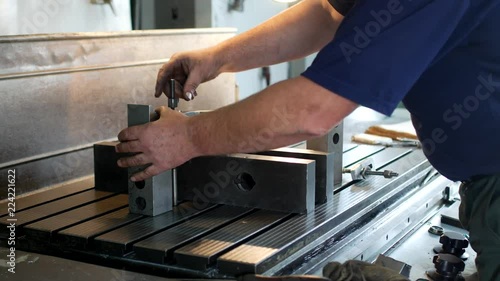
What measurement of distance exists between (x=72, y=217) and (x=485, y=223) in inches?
28.2

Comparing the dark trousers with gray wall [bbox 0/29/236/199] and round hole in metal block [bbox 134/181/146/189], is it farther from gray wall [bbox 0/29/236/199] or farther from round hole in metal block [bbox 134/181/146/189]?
gray wall [bbox 0/29/236/199]

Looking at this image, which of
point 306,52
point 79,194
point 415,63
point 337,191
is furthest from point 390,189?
point 79,194

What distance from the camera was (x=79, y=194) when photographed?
128 cm

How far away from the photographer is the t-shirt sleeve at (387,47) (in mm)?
846

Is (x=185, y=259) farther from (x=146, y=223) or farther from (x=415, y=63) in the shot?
(x=415, y=63)

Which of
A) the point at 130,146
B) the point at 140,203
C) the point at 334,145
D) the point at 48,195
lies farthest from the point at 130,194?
the point at 334,145

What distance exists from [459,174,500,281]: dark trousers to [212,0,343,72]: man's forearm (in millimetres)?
498

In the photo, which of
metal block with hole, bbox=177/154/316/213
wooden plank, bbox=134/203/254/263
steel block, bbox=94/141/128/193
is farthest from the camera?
steel block, bbox=94/141/128/193

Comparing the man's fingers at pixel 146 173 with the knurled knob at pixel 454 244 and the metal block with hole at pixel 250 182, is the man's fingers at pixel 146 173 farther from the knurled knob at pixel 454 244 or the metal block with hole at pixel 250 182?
the knurled knob at pixel 454 244

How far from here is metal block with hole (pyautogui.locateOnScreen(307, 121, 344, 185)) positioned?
1308mm

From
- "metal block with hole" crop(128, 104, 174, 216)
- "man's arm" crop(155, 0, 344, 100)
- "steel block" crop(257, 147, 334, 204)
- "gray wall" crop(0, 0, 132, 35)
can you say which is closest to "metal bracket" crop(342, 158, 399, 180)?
"steel block" crop(257, 147, 334, 204)

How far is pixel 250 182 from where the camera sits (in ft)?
3.80

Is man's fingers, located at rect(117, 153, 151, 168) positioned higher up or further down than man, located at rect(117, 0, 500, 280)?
further down

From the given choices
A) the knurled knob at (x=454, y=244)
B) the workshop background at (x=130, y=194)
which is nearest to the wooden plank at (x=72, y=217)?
the workshop background at (x=130, y=194)
